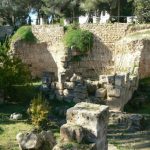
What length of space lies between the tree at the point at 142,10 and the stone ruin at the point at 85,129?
2109 cm

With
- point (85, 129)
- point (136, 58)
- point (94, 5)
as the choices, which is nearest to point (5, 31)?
point (94, 5)

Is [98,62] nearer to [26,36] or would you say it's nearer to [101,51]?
[101,51]

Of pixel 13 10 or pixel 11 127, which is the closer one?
pixel 11 127

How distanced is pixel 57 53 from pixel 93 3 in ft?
26.7

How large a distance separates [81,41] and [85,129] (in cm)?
1638

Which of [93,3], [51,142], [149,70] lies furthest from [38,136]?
[93,3]

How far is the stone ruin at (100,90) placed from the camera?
22406 mm

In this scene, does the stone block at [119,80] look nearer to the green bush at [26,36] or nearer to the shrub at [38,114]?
the shrub at [38,114]

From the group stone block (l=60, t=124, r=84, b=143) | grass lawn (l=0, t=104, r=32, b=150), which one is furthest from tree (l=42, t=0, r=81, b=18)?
stone block (l=60, t=124, r=84, b=143)

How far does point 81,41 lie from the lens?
1083 inches

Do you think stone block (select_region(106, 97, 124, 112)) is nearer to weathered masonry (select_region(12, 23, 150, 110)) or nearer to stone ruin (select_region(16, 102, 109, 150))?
weathered masonry (select_region(12, 23, 150, 110))

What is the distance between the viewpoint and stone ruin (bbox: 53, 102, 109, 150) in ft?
36.4

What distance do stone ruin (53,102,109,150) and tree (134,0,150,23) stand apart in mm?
21089

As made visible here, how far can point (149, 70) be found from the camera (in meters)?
26.0
